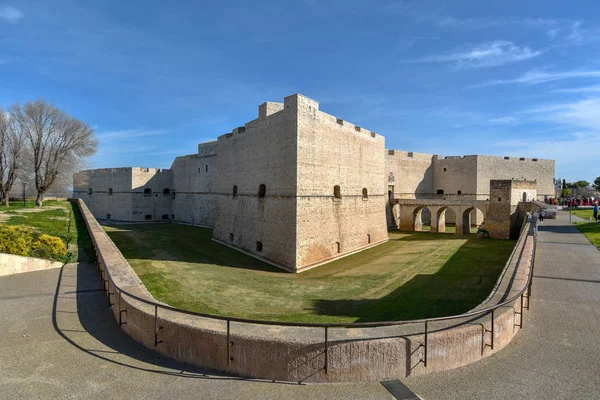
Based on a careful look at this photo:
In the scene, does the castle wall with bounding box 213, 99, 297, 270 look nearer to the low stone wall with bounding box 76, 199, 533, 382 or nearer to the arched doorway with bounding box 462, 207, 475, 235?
the low stone wall with bounding box 76, 199, 533, 382

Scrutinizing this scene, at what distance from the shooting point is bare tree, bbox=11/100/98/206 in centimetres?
2466

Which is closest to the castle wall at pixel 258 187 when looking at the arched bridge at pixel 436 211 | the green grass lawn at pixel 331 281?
the green grass lawn at pixel 331 281

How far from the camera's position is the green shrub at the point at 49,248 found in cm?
996

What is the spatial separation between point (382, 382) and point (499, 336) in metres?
2.06

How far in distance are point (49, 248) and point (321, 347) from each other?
32.6ft

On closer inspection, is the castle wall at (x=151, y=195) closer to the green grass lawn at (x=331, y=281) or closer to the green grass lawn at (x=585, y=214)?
the green grass lawn at (x=331, y=281)

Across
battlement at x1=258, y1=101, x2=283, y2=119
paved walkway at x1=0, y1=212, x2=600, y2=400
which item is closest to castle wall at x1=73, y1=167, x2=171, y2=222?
battlement at x1=258, y1=101, x2=283, y2=119

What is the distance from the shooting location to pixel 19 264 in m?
9.36

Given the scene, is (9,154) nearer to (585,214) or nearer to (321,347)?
(321,347)

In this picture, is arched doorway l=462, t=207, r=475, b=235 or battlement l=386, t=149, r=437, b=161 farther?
battlement l=386, t=149, r=437, b=161

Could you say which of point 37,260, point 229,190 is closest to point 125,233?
point 229,190

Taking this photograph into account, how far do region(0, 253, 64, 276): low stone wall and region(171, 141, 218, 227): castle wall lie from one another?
17.5 m

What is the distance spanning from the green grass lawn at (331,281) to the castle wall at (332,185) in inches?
37.7

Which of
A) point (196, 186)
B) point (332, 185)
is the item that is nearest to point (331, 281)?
point (332, 185)
